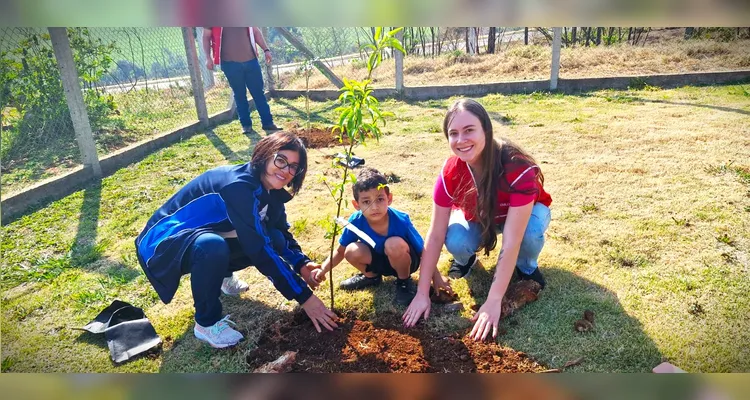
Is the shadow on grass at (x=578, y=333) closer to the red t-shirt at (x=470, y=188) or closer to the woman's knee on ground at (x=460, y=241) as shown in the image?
the woman's knee on ground at (x=460, y=241)

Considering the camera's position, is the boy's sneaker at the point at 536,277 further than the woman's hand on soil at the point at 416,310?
Yes

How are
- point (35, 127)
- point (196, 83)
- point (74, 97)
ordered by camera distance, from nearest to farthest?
point (74, 97)
point (35, 127)
point (196, 83)

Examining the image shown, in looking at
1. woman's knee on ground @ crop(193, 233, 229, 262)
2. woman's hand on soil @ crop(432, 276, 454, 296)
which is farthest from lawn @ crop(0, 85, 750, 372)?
woman's knee on ground @ crop(193, 233, 229, 262)

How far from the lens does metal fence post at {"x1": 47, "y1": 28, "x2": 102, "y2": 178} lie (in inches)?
156

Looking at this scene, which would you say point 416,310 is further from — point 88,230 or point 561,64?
point 561,64

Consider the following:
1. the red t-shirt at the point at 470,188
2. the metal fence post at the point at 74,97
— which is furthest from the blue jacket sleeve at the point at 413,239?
the metal fence post at the point at 74,97

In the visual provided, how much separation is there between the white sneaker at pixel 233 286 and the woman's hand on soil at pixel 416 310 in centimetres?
100

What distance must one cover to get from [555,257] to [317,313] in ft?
5.09

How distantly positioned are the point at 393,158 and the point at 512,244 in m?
2.81

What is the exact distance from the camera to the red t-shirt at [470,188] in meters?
2.32

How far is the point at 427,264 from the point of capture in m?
2.44

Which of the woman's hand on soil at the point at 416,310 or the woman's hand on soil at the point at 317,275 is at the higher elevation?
the woman's hand on soil at the point at 317,275

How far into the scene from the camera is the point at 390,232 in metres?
2.70

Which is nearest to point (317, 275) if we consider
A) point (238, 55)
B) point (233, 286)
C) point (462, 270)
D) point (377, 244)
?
point (377, 244)
